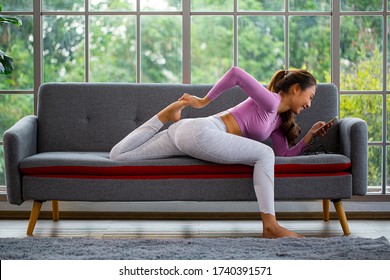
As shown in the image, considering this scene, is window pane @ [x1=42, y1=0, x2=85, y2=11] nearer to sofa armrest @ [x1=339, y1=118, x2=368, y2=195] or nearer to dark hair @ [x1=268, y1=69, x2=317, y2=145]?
dark hair @ [x1=268, y1=69, x2=317, y2=145]

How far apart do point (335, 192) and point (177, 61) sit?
1.67 metres

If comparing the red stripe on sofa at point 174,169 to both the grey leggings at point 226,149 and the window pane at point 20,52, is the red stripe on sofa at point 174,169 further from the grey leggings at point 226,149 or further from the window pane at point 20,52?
the window pane at point 20,52

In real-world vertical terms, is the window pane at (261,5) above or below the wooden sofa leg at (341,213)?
above

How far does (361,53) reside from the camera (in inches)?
199

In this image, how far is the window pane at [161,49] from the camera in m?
5.06

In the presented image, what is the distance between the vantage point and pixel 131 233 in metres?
4.18

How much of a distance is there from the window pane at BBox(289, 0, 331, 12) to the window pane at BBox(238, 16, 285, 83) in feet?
0.39

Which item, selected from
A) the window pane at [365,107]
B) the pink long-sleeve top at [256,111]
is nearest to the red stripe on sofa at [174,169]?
the pink long-sleeve top at [256,111]

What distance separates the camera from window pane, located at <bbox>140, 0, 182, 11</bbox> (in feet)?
16.6

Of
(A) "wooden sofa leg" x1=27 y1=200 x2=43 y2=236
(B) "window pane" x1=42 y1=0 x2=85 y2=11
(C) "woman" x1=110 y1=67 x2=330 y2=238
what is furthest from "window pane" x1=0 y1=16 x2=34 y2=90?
(C) "woman" x1=110 y1=67 x2=330 y2=238

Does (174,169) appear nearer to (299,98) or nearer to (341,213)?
(299,98)

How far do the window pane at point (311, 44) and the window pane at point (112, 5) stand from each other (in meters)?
1.08
